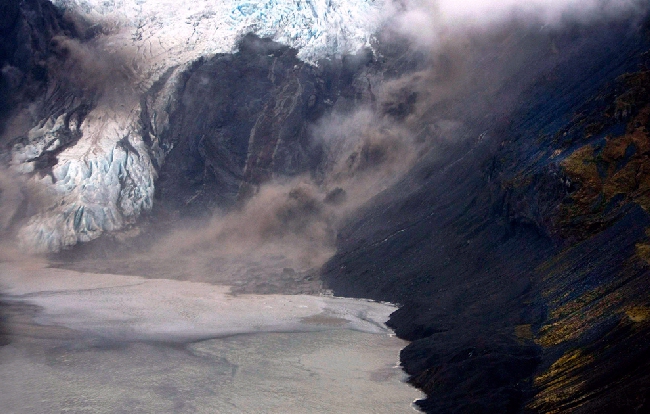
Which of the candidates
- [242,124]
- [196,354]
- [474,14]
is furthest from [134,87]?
[196,354]

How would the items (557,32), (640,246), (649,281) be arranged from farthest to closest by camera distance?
(557,32) < (640,246) < (649,281)

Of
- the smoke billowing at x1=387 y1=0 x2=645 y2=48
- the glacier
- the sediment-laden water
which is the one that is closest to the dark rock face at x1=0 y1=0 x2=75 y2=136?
the glacier

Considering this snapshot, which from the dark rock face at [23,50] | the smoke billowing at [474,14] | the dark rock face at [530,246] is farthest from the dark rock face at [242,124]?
the dark rock face at [530,246]

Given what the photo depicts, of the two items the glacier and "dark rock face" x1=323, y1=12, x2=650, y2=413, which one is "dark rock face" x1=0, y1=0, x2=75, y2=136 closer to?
the glacier

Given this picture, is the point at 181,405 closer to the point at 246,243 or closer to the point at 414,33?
the point at 246,243

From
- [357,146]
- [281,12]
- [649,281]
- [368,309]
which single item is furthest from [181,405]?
[281,12]

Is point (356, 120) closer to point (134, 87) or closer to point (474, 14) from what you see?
point (474, 14)
